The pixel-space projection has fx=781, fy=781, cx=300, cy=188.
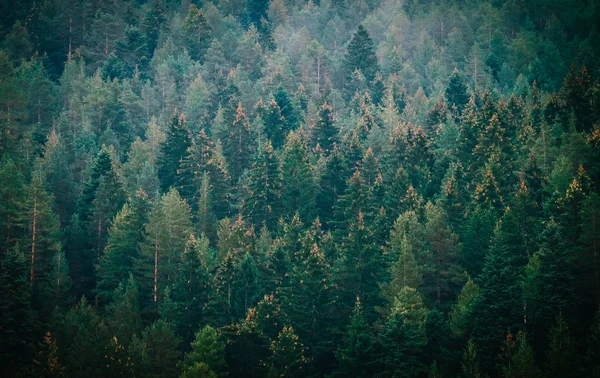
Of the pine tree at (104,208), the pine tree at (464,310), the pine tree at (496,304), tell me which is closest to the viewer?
the pine tree at (496,304)

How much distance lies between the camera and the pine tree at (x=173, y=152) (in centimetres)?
8888

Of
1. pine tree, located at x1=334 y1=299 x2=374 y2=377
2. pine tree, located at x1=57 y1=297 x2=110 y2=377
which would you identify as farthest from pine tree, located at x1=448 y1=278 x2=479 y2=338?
pine tree, located at x1=57 y1=297 x2=110 y2=377

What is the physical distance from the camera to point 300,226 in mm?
70312

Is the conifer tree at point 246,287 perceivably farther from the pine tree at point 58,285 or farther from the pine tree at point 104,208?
the pine tree at point 104,208

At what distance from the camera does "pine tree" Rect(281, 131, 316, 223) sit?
79.8m

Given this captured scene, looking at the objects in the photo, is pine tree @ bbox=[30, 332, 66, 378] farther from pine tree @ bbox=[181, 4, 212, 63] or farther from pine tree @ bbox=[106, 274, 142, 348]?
pine tree @ bbox=[181, 4, 212, 63]

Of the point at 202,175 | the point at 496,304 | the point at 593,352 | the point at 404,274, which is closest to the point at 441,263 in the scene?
the point at 404,274

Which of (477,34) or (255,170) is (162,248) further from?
(477,34)

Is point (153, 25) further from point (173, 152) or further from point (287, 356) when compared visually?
point (287, 356)

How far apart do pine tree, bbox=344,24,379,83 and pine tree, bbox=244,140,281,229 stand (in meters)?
50.0

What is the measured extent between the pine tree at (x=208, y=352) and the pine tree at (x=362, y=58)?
74.1 m

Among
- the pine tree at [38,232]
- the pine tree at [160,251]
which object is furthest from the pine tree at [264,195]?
the pine tree at [38,232]

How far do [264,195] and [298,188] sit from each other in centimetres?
357

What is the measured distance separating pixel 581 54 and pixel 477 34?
2892 cm
